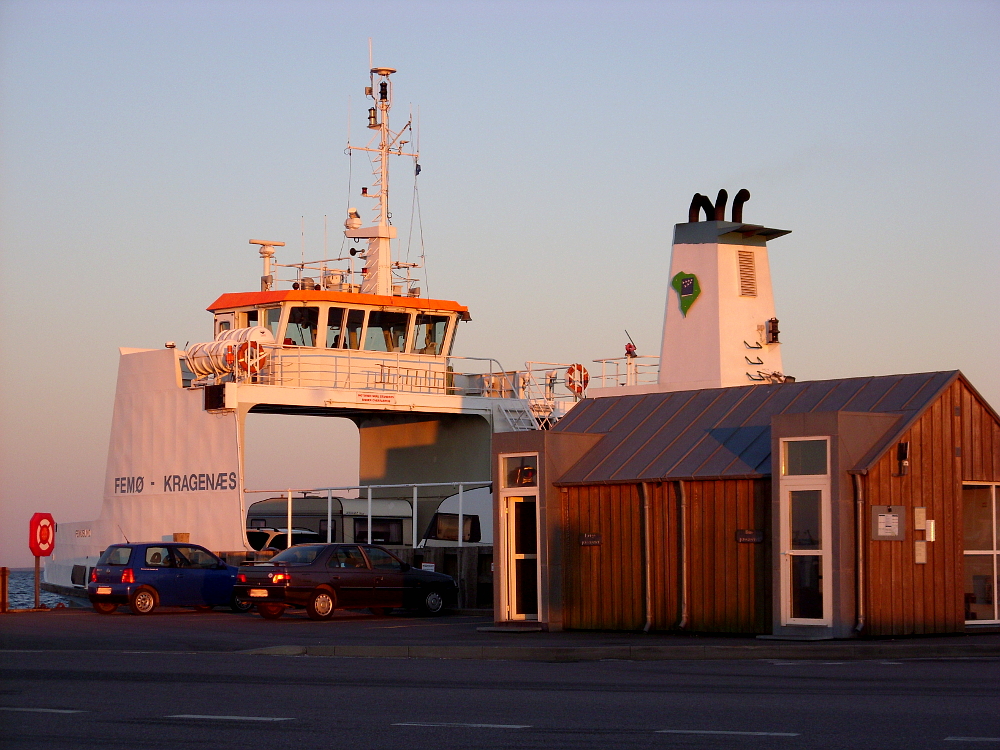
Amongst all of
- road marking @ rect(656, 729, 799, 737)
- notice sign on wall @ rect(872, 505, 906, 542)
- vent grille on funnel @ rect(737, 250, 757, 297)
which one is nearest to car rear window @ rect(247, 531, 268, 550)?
vent grille on funnel @ rect(737, 250, 757, 297)

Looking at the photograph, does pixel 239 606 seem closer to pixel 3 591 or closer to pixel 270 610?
pixel 270 610

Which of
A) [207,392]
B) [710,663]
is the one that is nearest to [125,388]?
[207,392]

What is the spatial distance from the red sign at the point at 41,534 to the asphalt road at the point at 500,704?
1411 cm

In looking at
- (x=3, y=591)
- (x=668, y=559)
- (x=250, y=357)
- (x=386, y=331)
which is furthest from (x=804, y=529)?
(x=386, y=331)

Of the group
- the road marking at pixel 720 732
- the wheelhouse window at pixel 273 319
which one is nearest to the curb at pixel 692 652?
the road marking at pixel 720 732

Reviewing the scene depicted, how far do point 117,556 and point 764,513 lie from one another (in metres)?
13.7

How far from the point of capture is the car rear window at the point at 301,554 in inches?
961

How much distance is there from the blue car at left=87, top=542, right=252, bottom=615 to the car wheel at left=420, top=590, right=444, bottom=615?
348 centimetres

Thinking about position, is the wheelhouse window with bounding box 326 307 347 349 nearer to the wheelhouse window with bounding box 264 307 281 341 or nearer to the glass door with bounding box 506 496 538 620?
the wheelhouse window with bounding box 264 307 281 341

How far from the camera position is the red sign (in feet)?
95.1

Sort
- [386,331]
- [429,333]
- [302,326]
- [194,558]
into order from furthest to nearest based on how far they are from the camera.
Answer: [429,333], [386,331], [302,326], [194,558]

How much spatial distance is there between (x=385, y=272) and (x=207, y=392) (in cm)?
618

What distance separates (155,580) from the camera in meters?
26.5

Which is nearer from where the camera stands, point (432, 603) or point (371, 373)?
point (432, 603)
